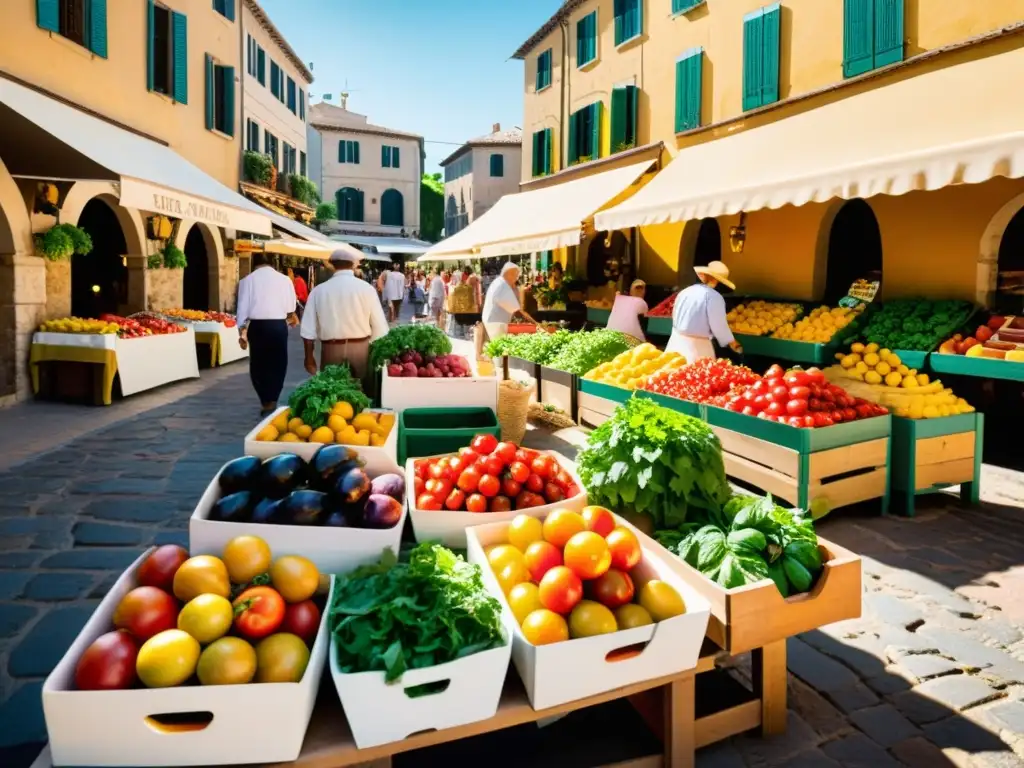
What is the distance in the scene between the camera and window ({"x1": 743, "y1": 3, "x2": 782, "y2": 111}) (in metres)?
11.2

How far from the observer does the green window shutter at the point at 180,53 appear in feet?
45.9

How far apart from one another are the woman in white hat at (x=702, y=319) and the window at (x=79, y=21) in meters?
9.12

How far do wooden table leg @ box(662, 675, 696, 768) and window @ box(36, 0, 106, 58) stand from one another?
37.2 ft

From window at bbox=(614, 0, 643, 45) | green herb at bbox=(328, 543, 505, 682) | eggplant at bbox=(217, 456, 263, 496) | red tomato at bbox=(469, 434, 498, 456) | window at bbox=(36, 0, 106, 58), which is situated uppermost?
window at bbox=(614, 0, 643, 45)

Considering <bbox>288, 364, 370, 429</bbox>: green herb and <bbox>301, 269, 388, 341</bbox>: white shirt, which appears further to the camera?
<bbox>301, 269, 388, 341</bbox>: white shirt

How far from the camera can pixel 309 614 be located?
2.22 meters

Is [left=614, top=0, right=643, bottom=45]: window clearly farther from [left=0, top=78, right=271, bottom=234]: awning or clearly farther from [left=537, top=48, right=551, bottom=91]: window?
[left=0, top=78, right=271, bottom=234]: awning

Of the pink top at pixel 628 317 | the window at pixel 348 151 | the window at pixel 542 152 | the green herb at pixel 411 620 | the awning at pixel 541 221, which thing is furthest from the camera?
the window at pixel 348 151

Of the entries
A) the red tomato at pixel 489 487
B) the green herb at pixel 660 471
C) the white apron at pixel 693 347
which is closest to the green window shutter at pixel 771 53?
the white apron at pixel 693 347

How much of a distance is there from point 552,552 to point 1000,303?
27.4 feet

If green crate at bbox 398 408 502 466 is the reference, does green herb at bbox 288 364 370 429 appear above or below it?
above

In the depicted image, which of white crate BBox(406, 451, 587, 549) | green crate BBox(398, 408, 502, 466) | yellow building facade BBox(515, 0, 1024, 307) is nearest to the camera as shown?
white crate BBox(406, 451, 587, 549)

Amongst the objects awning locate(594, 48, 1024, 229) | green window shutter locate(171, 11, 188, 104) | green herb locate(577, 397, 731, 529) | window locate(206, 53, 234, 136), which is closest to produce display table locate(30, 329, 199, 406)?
awning locate(594, 48, 1024, 229)

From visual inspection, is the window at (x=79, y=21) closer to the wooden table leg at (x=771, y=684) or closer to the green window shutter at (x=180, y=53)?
the green window shutter at (x=180, y=53)
